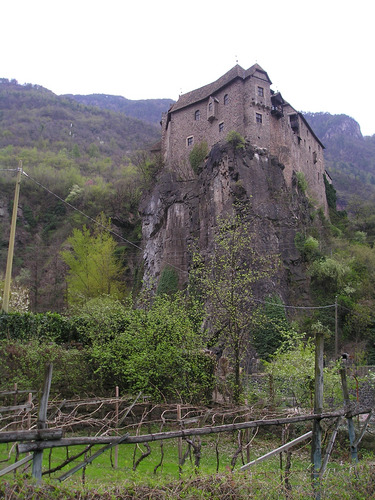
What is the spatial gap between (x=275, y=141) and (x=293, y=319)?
63.9 ft

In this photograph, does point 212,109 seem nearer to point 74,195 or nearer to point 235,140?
point 235,140

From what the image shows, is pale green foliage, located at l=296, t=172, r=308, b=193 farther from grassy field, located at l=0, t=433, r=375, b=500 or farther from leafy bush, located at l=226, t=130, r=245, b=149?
grassy field, located at l=0, t=433, r=375, b=500

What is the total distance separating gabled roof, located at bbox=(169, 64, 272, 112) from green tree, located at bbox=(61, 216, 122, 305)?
760 inches

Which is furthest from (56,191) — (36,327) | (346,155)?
(346,155)

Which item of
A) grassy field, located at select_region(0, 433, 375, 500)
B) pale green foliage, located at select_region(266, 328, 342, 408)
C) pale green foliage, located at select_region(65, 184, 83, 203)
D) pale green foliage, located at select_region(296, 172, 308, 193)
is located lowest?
grassy field, located at select_region(0, 433, 375, 500)

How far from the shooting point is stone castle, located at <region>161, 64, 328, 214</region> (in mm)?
41094

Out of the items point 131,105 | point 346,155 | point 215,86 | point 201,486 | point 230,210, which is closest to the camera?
point 201,486

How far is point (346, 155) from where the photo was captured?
4660 inches

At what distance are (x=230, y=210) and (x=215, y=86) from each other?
1881 centimetres

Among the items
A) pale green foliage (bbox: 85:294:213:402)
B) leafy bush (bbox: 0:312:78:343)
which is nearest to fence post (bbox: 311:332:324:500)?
pale green foliage (bbox: 85:294:213:402)

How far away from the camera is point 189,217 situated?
3838 cm

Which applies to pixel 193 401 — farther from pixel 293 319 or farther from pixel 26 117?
pixel 26 117

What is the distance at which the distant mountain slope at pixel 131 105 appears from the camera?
156750mm

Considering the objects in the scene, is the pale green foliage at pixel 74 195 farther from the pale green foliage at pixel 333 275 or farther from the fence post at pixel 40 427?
the fence post at pixel 40 427
